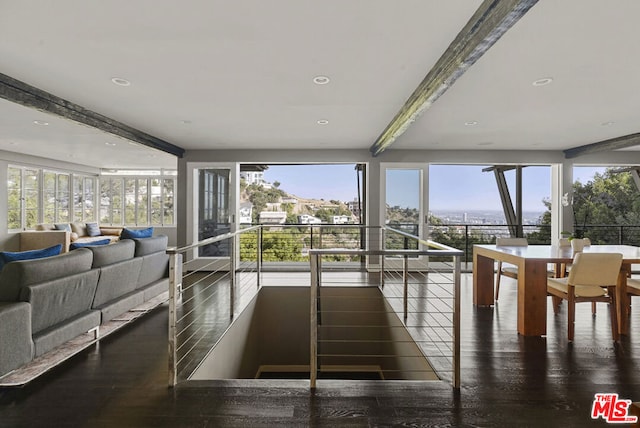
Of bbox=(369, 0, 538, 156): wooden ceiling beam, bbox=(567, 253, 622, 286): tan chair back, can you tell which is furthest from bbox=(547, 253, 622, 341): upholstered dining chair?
bbox=(369, 0, 538, 156): wooden ceiling beam

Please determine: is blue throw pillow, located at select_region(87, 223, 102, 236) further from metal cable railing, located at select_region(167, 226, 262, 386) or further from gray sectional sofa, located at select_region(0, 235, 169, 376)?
gray sectional sofa, located at select_region(0, 235, 169, 376)

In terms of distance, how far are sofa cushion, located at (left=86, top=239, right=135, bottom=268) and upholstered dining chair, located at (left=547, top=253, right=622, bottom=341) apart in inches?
171

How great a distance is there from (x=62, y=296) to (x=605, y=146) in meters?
7.21

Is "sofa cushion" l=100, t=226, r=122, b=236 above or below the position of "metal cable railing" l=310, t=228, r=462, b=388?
above

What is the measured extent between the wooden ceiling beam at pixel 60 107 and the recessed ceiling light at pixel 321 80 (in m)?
2.60

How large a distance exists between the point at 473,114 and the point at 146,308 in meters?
4.46

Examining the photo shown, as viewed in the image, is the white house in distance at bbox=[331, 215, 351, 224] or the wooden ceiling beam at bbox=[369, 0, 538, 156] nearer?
the wooden ceiling beam at bbox=[369, 0, 538, 156]

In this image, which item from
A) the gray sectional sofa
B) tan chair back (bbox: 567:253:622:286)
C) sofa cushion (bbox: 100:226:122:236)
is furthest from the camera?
sofa cushion (bbox: 100:226:122:236)

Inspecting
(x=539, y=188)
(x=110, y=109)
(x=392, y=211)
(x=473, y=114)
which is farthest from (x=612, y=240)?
(x=110, y=109)

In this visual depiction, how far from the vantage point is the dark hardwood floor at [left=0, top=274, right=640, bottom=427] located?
186cm

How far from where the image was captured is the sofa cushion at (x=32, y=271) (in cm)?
248

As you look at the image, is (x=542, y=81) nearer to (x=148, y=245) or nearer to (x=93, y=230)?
(x=148, y=245)

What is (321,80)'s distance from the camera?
116 inches

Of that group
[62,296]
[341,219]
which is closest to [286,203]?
[341,219]
